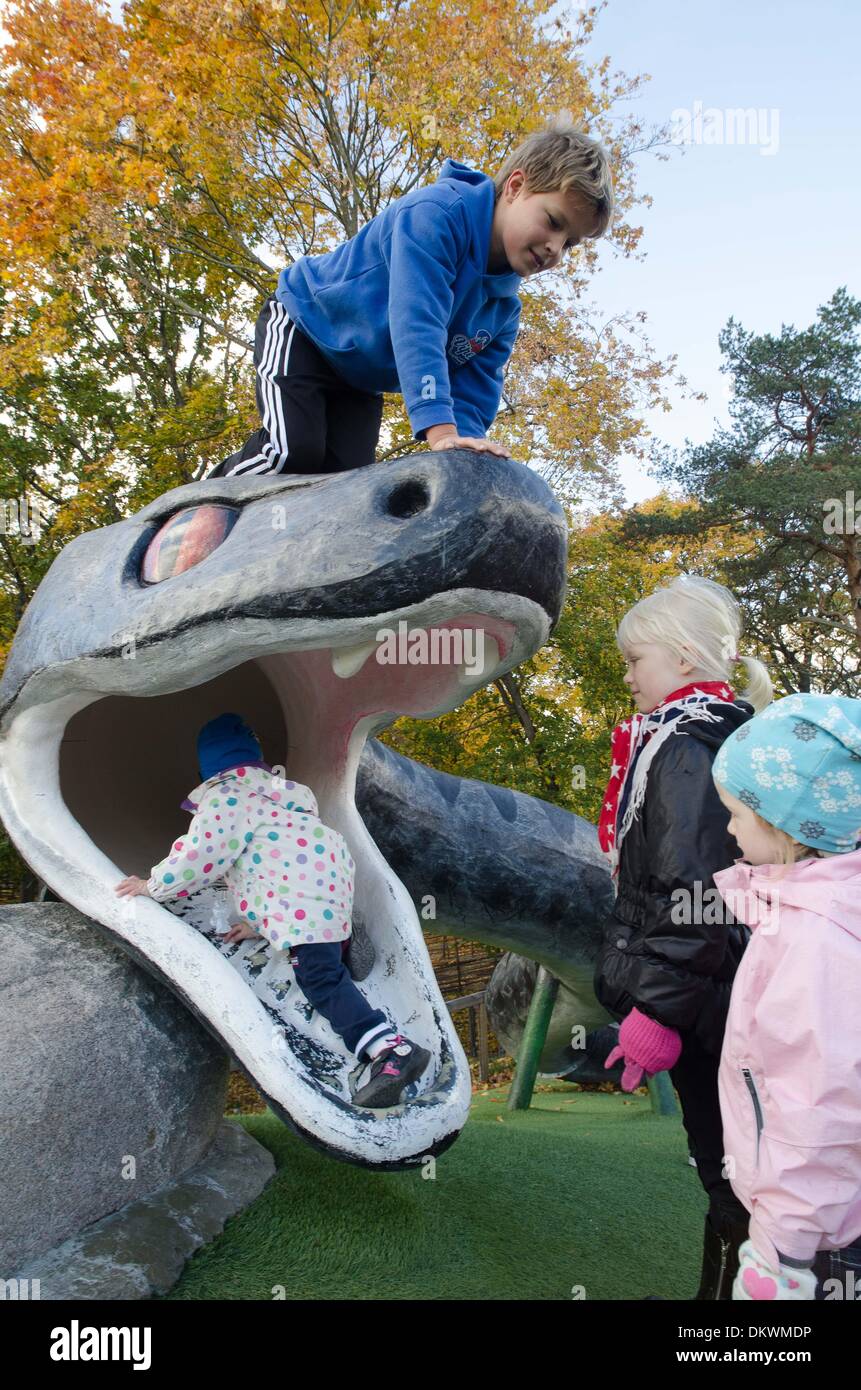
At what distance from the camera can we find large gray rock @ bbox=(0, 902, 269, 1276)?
212cm

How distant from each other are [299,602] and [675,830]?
105 centimetres

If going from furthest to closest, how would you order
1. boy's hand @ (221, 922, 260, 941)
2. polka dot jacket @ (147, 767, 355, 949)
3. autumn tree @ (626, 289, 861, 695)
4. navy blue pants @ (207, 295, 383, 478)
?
autumn tree @ (626, 289, 861, 695) < navy blue pants @ (207, 295, 383, 478) < boy's hand @ (221, 922, 260, 941) < polka dot jacket @ (147, 767, 355, 949)

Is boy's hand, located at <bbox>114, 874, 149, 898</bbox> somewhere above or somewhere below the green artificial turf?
above

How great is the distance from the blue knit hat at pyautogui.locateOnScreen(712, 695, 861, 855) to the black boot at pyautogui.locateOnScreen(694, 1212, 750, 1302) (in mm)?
957

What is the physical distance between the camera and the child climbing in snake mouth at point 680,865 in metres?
2.39

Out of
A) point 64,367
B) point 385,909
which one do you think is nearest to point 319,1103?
point 385,909

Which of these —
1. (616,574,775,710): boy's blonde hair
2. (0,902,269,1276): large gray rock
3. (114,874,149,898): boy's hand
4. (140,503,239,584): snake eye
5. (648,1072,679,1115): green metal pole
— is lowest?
(648,1072,679,1115): green metal pole

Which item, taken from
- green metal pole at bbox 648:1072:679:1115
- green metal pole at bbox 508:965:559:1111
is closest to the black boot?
green metal pole at bbox 508:965:559:1111

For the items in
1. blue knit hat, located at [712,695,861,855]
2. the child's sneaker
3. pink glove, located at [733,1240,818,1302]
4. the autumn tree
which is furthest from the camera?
the autumn tree

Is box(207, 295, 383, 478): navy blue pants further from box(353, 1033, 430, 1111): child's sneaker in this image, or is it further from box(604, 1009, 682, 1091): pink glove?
box(604, 1009, 682, 1091): pink glove

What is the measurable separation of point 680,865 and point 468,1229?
107 centimetres

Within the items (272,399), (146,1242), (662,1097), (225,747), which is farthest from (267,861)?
(662,1097)

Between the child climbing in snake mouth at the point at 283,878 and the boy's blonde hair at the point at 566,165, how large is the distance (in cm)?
150
